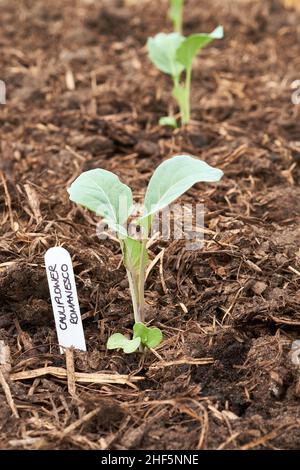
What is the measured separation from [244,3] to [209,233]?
7.52 ft

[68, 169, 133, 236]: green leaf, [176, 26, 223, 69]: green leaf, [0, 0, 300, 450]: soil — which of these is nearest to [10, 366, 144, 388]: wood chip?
[0, 0, 300, 450]: soil

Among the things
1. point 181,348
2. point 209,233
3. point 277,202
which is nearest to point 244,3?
point 277,202

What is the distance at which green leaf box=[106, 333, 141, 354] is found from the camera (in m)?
1.59

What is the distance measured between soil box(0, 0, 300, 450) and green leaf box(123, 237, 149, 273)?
187 mm

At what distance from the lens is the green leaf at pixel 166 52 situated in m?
2.65

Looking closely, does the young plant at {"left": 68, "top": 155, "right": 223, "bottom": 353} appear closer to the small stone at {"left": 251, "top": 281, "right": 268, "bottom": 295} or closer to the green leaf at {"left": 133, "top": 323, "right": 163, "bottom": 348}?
the green leaf at {"left": 133, "top": 323, "right": 163, "bottom": 348}

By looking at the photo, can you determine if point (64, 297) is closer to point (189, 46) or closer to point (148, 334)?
point (148, 334)

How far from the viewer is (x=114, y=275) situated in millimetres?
1832

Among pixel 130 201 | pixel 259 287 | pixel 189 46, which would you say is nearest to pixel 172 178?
pixel 130 201

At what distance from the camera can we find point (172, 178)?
1.57 meters

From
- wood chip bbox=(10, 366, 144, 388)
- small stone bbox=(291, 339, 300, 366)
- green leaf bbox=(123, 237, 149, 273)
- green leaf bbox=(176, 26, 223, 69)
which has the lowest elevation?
wood chip bbox=(10, 366, 144, 388)

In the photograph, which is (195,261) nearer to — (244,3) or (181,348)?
(181,348)

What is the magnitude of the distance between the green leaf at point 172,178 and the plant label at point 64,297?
199mm
